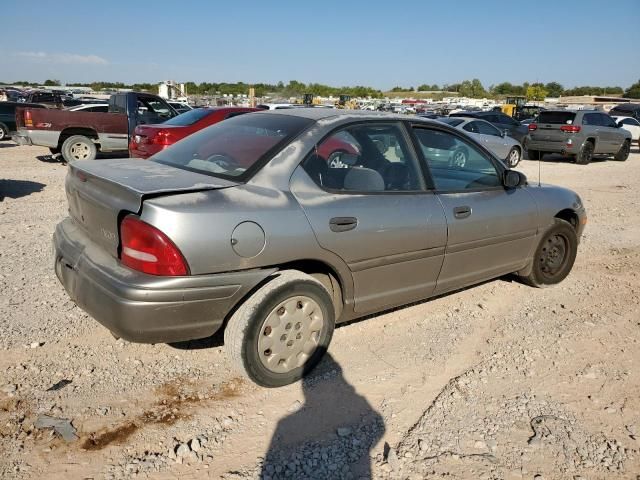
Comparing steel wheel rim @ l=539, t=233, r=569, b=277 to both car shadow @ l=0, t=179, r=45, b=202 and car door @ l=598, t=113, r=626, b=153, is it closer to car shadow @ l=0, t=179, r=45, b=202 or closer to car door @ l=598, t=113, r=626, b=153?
car shadow @ l=0, t=179, r=45, b=202

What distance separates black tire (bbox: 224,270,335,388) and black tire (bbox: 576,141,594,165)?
15.3 metres

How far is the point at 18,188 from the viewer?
895 cm

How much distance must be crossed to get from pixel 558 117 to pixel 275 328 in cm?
1543

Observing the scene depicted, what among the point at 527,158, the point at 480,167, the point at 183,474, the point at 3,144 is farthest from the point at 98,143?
→ the point at 527,158

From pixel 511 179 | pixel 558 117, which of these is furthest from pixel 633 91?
pixel 511 179

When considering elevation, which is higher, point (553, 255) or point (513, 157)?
point (513, 157)

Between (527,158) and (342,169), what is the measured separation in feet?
52.5

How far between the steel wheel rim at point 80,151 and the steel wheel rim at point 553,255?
10525 mm

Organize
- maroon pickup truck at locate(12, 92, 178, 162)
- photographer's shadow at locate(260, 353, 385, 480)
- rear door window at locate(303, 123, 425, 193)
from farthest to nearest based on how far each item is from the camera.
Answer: maroon pickup truck at locate(12, 92, 178, 162), rear door window at locate(303, 123, 425, 193), photographer's shadow at locate(260, 353, 385, 480)

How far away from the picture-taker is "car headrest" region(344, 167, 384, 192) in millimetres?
3354

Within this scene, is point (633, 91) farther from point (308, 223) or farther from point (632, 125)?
point (308, 223)

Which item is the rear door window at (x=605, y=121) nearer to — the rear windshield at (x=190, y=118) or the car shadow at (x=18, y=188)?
the rear windshield at (x=190, y=118)

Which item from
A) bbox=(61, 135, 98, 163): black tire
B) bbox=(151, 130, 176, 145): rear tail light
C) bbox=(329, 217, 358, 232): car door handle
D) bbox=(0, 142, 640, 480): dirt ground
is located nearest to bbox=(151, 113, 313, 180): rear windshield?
bbox=(329, 217, 358, 232): car door handle

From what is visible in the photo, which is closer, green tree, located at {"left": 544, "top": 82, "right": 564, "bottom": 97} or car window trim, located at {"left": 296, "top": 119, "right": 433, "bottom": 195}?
car window trim, located at {"left": 296, "top": 119, "right": 433, "bottom": 195}
